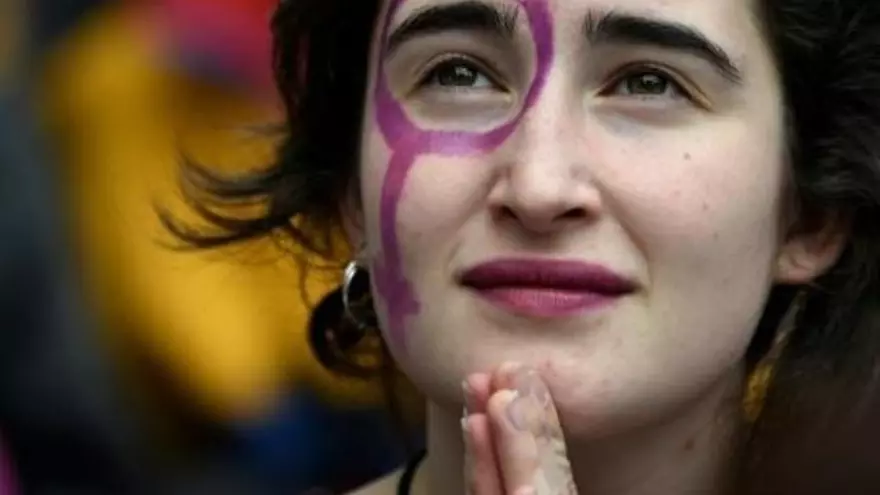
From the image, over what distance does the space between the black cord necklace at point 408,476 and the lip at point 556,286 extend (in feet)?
1.17

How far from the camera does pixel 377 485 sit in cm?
146

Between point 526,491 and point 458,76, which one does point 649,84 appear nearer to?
point 458,76

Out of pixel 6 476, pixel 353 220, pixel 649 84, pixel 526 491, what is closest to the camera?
pixel 526 491

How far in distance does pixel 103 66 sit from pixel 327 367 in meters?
0.56

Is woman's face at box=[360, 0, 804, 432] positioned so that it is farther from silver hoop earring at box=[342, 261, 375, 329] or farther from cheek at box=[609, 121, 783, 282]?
silver hoop earring at box=[342, 261, 375, 329]

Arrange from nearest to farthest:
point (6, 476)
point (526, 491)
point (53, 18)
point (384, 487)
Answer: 1. point (526, 491)
2. point (384, 487)
3. point (6, 476)
4. point (53, 18)

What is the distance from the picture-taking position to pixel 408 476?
1410 mm

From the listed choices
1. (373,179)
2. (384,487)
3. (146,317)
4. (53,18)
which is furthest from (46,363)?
(373,179)

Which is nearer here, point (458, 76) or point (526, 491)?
point (526, 491)

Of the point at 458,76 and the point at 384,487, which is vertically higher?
the point at 458,76

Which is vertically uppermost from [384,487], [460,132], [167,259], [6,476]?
[460,132]

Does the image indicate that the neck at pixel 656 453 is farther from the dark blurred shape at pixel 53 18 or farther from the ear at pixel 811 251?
the dark blurred shape at pixel 53 18

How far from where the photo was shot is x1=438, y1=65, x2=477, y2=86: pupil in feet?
3.76

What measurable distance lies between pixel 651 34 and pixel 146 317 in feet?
2.91
